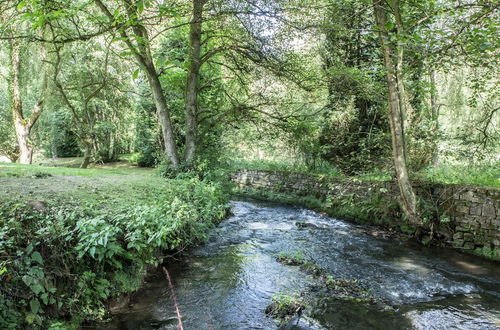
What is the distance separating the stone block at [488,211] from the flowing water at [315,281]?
3.38 ft

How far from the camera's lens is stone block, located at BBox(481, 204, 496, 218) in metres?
6.95

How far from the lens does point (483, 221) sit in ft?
23.3

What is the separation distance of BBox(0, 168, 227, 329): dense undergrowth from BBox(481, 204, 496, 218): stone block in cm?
670

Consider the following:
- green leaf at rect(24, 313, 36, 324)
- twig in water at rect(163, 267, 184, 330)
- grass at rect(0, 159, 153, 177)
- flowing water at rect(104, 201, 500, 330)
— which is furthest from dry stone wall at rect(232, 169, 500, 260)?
grass at rect(0, 159, 153, 177)

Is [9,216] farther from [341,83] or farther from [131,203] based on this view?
[341,83]

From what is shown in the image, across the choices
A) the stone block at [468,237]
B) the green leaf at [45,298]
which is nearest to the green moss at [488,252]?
the stone block at [468,237]

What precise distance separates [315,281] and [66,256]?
377 cm

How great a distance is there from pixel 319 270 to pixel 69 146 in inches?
1087

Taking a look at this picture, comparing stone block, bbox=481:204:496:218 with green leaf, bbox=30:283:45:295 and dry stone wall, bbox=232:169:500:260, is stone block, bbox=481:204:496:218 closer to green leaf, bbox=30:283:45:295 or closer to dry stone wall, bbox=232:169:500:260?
dry stone wall, bbox=232:169:500:260

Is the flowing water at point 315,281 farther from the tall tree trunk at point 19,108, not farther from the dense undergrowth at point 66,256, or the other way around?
the tall tree trunk at point 19,108

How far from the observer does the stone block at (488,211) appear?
22.8 feet

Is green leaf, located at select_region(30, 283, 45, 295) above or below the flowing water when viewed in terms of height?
above

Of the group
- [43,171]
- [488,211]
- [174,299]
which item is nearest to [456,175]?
[488,211]

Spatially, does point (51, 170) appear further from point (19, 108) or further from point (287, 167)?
point (287, 167)
